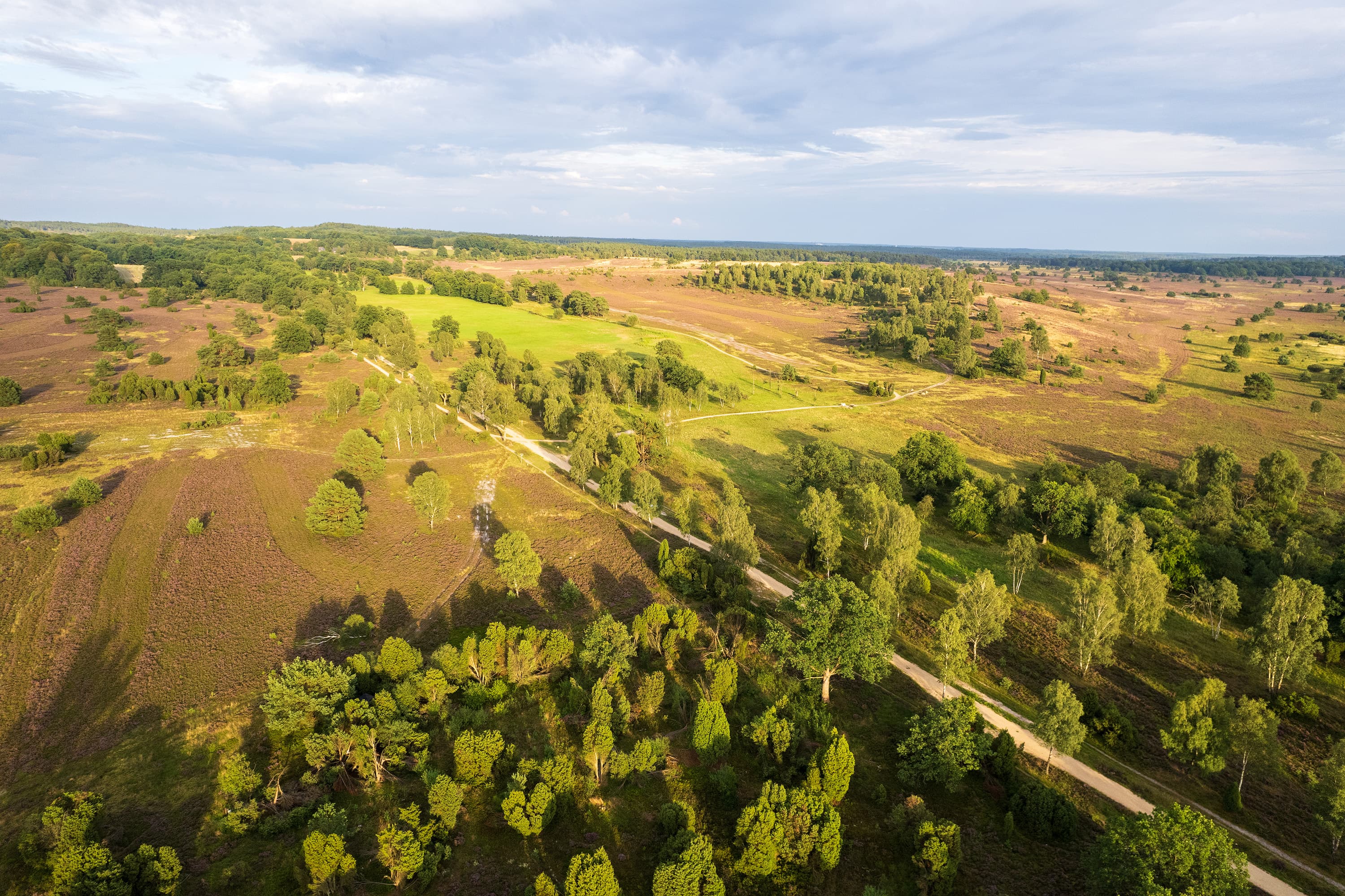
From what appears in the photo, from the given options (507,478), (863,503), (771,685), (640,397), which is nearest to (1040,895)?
(771,685)

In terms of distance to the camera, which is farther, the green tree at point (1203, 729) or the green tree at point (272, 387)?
the green tree at point (272, 387)

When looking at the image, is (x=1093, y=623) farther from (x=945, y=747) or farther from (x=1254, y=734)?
(x=945, y=747)

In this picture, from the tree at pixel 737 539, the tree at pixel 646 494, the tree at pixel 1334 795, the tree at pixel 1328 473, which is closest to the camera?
the tree at pixel 1334 795

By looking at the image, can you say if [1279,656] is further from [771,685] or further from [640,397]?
[640,397]

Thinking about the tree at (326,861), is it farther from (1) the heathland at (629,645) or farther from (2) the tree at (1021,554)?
(2) the tree at (1021,554)

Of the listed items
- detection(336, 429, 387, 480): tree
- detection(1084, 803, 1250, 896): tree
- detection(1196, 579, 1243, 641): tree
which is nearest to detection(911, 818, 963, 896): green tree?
detection(1084, 803, 1250, 896): tree

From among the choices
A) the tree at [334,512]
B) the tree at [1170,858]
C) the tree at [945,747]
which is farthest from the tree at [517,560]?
the tree at [1170,858]

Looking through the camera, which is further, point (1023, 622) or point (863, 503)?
point (863, 503)
